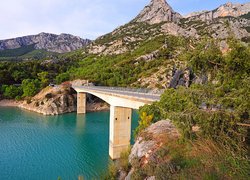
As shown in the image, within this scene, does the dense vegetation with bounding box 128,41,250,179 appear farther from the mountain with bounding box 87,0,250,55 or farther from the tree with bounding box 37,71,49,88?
the mountain with bounding box 87,0,250,55

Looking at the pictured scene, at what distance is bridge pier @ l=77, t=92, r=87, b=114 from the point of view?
6374cm

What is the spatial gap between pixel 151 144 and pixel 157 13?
16723 cm

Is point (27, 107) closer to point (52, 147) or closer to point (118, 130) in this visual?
point (52, 147)

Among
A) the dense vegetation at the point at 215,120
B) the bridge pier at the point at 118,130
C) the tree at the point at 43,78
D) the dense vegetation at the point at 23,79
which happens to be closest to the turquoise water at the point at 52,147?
the bridge pier at the point at 118,130

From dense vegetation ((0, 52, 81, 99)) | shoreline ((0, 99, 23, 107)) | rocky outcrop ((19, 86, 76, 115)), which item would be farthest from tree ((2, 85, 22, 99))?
rocky outcrop ((19, 86, 76, 115))

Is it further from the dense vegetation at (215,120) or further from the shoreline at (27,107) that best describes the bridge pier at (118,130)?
the shoreline at (27,107)

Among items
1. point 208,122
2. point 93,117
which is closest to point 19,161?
point 208,122

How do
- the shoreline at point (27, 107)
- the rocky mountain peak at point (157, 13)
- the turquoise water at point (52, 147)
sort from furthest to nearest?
the rocky mountain peak at point (157, 13), the shoreline at point (27, 107), the turquoise water at point (52, 147)

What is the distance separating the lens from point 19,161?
28.5 m

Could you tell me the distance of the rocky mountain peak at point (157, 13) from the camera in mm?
164250

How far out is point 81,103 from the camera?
211 ft

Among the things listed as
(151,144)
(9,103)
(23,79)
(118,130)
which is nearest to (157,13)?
(23,79)

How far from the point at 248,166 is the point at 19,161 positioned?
26456 mm

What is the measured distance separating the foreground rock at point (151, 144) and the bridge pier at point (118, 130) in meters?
15.5
